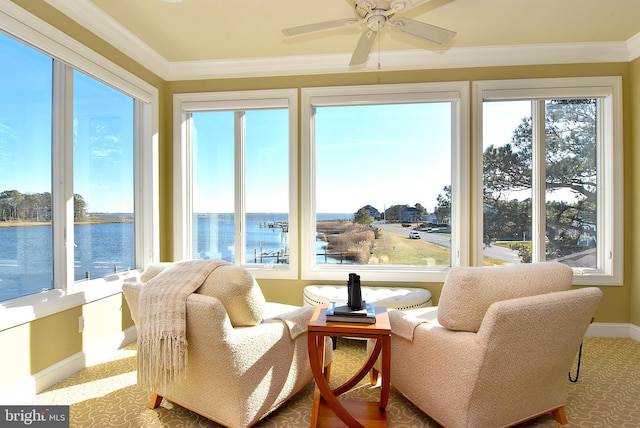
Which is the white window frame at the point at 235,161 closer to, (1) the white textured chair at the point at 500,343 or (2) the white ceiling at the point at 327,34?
(2) the white ceiling at the point at 327,34

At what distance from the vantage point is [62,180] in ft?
8.32

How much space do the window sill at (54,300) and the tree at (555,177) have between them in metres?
3.65

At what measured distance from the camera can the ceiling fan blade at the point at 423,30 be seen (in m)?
2.06

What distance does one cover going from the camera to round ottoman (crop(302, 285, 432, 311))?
3.04 meters

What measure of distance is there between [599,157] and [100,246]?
4896 mm

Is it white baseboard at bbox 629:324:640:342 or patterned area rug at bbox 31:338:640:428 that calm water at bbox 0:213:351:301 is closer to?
patterned area rug at bbox 31:338:640:428

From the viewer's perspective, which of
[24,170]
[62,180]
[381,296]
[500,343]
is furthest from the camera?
Result: [381,296]

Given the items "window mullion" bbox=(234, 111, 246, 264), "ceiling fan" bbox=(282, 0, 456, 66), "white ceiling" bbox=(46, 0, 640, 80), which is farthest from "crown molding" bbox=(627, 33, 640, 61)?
"window mullion" bbox=(234, 111, 246, 264)

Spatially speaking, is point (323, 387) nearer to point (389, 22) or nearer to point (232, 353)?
point (232, 353)

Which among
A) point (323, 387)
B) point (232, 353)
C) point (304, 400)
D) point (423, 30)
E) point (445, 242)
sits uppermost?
point (423, 30)

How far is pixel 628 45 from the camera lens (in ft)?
10.5

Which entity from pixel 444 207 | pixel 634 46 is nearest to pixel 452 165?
pixel 444 207

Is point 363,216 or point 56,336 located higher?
point 363,216

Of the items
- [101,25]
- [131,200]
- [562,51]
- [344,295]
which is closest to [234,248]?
[131,200]
